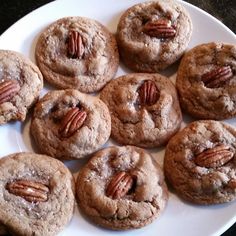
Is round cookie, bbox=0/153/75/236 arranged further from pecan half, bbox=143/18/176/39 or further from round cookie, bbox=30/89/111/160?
pecan half, bbox=143/18/176/39

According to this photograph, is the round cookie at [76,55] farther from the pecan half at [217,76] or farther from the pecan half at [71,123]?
the pecan half at [217,76]

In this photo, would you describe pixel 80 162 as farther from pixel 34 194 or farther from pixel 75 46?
pixel 75 46

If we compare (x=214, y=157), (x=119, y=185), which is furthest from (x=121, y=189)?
(x=214, y=157)

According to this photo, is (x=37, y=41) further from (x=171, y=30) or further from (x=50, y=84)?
(x=171, y=30)

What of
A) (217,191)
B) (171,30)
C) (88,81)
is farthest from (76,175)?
(171,30)

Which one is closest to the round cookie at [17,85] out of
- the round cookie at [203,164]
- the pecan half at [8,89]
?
the pecan half at [8,89]

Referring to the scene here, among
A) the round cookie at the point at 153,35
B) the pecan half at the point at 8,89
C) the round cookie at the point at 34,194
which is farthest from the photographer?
the round cookie at the point at 153,35
